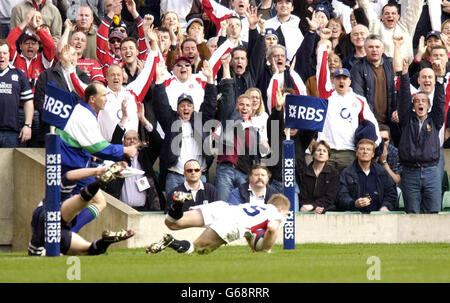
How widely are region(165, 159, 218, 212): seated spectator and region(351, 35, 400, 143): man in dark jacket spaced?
12.7 feet

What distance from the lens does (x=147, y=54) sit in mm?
20859

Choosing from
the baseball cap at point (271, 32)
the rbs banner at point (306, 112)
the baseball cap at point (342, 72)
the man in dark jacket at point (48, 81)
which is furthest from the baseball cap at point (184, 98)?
the rbs banner at point (306, 112)

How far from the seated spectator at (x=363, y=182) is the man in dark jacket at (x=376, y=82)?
1.69m

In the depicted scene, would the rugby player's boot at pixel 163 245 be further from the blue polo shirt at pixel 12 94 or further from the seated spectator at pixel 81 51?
the seated spectator at pixel 81 51

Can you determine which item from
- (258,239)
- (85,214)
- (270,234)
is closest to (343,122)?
(258,239)

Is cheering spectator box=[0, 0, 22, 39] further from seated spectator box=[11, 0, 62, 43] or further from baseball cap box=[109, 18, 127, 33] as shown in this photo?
baseball cap box=[109, 18, 127, 33]

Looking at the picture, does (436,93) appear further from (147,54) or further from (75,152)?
(75,152)

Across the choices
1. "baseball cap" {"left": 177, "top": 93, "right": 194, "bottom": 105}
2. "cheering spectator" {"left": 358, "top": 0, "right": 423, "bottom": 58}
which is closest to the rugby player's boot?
"baseball cap" {"left": 177, "top": 93, "right": 194, "bottom": 105}

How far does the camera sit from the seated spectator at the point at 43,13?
72.1ft

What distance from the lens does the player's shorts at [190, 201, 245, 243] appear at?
1461cm

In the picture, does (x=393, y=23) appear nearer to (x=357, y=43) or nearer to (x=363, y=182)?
(x=357, y=43)

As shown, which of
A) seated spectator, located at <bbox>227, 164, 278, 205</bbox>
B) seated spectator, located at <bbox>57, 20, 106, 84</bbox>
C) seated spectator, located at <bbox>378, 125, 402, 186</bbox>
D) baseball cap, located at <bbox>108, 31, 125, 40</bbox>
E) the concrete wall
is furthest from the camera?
baseball cap, located at <bbox>108, 31, 125, 40</bbox>

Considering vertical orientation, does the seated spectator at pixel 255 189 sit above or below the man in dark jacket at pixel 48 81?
below
